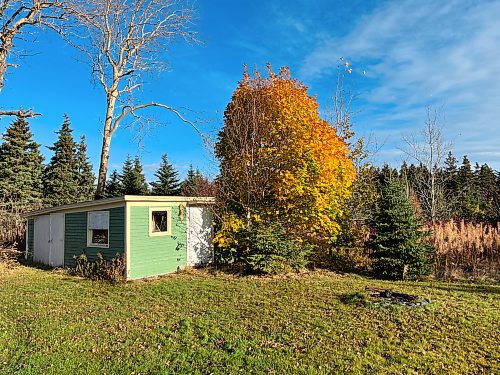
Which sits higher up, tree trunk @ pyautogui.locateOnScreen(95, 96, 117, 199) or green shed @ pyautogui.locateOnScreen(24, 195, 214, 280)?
tree trunk @ pyautogui.locateOnScreen(95, 96, 117, 199)

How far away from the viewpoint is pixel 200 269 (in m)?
11.7

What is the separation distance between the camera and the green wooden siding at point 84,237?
10.5m

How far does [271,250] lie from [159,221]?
3775mm

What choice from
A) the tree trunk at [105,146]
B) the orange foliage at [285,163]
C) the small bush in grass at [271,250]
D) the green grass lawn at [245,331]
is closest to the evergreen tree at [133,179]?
the tree trunk at [105,146]

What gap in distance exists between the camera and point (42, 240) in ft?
45.4

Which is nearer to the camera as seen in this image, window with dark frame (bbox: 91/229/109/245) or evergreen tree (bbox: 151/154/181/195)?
window with dark frame (bbox: 91/229/109/245)

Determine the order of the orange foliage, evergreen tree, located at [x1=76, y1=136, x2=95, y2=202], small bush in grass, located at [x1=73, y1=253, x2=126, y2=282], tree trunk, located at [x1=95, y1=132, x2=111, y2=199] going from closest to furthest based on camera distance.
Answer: small bush in grass, located at [x1=73, y1=253, x2=126, y2=282]
the orange foliage
tree trunk, located at [x1=95, y1=132, x2=111, y2=199]
evergreen tree, located at [x1=76, y1=136, x2=95, y2=202]

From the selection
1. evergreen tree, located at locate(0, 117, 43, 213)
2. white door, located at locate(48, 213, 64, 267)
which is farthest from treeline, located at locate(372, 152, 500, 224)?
evergreen tree, located at locate(0, 117, 43, 213)

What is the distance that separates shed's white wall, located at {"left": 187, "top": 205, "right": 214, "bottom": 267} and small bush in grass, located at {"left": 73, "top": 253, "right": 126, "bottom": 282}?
250cm

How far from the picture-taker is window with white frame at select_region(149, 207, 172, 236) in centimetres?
1101

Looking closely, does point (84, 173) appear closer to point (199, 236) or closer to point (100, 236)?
point (100, 236)

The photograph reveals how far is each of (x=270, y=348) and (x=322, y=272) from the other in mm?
6514

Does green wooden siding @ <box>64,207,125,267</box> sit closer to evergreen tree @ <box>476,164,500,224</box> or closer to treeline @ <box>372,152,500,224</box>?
treeline @ <box>372,152,500,224</box>

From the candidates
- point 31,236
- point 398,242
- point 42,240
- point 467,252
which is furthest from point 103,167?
point 467,252
